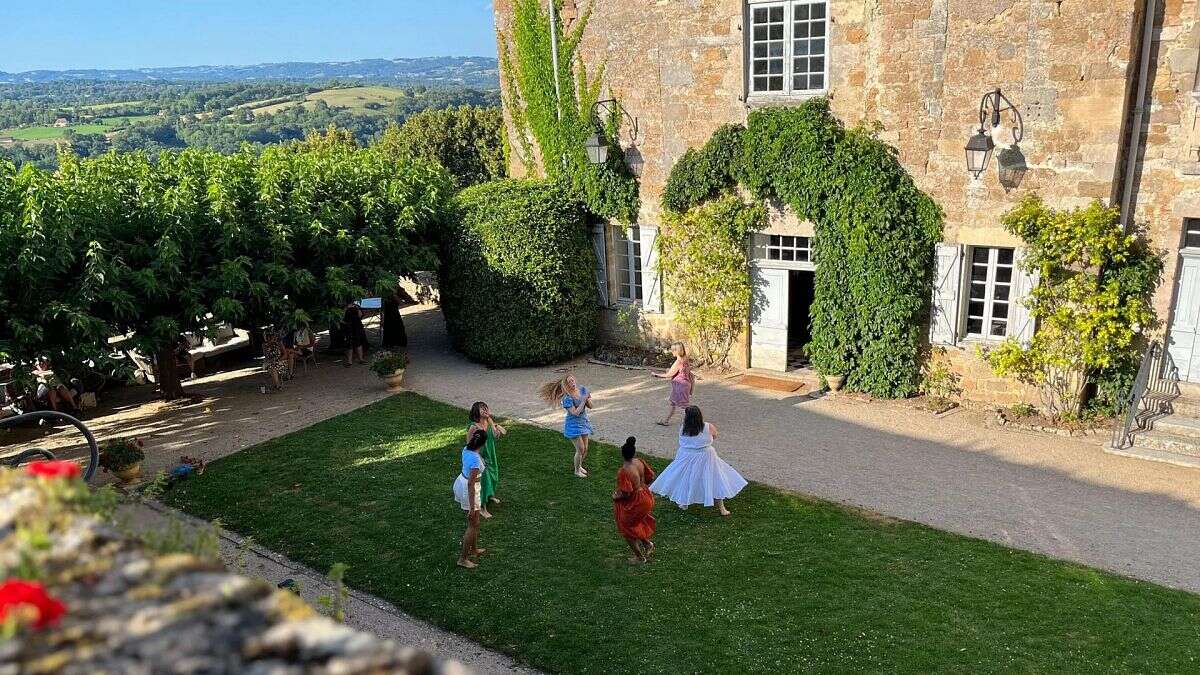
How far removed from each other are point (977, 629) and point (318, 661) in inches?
253

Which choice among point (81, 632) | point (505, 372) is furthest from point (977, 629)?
point (505, 372)

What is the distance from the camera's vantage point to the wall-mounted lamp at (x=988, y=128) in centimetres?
1161

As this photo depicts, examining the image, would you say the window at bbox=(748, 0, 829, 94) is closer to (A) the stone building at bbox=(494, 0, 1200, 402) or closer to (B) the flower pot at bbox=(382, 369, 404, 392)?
(A) the stone building at bbox=(494, 0, 1200, 402)

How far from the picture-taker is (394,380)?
14.8 m

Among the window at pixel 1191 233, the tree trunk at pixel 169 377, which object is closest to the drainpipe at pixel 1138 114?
the window at pixel 1191 233

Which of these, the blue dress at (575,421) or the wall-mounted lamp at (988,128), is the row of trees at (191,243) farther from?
the wall-mounted lamp at (988,128)

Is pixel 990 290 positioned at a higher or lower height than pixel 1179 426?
higher

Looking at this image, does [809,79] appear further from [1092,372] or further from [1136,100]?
[1092,372]

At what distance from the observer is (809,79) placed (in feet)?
43.9

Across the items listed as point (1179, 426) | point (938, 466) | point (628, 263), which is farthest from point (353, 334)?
point (1179, 426)

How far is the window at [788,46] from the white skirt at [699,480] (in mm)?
6766

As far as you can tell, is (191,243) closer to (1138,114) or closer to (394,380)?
(394,380)

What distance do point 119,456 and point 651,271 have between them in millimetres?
8929

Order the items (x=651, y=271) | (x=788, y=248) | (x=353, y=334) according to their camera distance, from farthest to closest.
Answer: (x=353, y=334) → (x=651, y=271) → (x=788, y=248)
